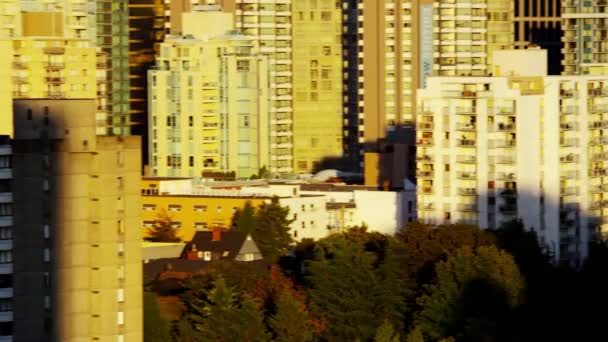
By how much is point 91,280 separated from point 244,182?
4795 centimetres

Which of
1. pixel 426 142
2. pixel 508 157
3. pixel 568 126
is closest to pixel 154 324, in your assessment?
pixel 508 157

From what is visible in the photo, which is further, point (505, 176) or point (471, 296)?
point (505, 176)

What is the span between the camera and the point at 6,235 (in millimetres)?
81875

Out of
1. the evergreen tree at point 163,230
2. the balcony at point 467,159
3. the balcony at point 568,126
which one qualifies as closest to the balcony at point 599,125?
the balcony at point 568,126

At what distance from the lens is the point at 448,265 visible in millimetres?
96188

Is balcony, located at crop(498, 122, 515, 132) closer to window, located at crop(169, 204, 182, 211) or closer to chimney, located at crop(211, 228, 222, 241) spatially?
chimney, located at crop(211, 228, 222, 241)

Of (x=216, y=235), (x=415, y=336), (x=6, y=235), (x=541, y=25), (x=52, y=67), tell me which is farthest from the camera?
(x=541, y=25)

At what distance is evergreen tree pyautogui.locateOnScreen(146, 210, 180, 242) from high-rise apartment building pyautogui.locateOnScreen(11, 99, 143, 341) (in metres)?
34.0

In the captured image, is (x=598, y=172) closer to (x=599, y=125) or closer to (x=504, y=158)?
(x=599, y=125)

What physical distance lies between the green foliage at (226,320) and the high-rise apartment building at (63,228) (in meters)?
8.29

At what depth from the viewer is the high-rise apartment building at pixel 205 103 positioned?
5344 inches

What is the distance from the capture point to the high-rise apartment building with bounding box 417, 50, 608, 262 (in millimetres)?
111312

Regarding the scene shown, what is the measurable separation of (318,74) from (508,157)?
44023 millimetres

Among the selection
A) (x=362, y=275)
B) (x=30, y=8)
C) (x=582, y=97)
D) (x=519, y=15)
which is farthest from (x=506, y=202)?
(x=519, y=15)
